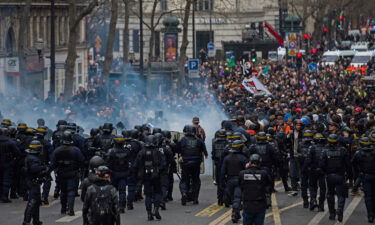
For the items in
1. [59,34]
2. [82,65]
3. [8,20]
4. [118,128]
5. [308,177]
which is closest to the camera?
[308,177]

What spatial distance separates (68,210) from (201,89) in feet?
109

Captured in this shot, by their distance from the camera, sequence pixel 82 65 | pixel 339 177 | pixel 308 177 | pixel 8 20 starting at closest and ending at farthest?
pixel 339 177 → pixel 308 177 → pixel 8 20 → pixel 82 65

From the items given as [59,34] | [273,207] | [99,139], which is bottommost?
[273,207]

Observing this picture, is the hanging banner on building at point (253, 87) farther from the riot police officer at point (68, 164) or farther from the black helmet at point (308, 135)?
the riot police officer at point (68, 164)

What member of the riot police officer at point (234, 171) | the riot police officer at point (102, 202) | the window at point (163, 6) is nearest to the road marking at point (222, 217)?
the riot police officer at point (234, 171)

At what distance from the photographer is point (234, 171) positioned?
19.7 m

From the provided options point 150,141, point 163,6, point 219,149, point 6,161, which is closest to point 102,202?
point 150,141

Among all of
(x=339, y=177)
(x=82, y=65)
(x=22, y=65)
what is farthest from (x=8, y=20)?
(x=339, y=177)

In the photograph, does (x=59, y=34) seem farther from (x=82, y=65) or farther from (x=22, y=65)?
(x=22, y=65)

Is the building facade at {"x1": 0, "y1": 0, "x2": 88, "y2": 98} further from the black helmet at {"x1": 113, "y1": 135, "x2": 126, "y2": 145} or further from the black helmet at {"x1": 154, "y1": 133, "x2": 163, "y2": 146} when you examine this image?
the black helmet at {"x1": 113, "y1": 135, "x2": 126, "y2": 145}

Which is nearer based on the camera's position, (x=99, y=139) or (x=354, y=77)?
(x=99, y=139)

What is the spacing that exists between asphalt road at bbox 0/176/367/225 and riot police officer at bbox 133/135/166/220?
0.32 m

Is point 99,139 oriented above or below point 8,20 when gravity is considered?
below

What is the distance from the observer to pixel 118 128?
95.9ft
